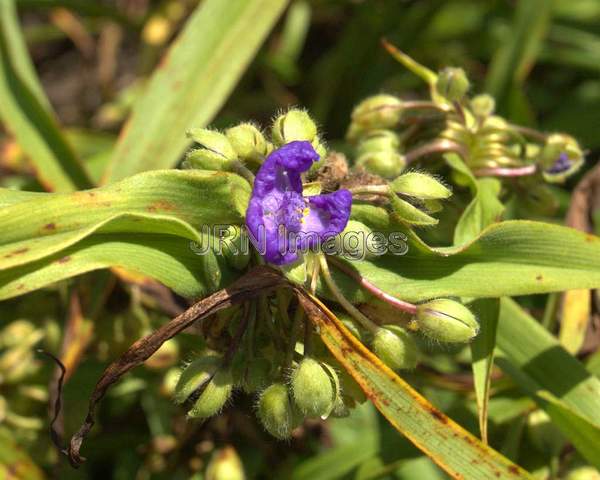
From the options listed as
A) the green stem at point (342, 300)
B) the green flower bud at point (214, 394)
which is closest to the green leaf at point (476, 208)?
the green stem at point (342, 300)

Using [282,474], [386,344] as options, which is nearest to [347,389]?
[386,344]

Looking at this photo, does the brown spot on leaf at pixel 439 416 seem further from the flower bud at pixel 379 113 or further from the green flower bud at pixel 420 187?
the flower bud at pixel 379 113

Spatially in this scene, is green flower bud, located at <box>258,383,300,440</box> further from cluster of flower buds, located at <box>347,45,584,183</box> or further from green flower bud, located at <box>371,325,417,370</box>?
cluster of flower buds, located at <box>347,45,584,183</box>

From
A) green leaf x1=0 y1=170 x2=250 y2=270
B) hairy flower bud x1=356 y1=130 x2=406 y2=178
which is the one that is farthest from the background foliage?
hairy flower bud x1=356 y1=130 x2=406 y2=178

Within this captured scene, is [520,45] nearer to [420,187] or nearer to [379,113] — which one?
[379,113]

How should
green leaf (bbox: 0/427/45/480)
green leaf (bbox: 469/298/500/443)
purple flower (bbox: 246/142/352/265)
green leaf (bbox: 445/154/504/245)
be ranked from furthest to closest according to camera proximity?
green leaf (bbox: 0/427/45/480) → green leaf (bbox: 445/154/504/245) → green leaf (bbox: 469/298/500/443) → purple flower (bbox: 246/142/352/265)
